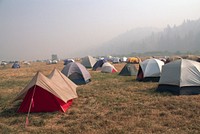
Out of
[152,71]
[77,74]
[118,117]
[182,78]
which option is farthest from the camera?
[77,74]

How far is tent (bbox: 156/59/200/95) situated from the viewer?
13.8 metres

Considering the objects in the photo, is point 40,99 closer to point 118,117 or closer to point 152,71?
point 118,117

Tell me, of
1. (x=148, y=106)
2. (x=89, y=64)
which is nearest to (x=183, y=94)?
(x=148, y=106)

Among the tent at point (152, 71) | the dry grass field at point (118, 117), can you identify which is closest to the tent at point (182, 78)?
the dry grass field at point (118, 117)

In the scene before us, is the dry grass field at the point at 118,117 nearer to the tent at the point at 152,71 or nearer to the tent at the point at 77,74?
the tent at the point at 152,71

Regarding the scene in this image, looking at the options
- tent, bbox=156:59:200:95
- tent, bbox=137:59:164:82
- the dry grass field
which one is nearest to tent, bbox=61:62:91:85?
tent, bbox=137:59:164:82

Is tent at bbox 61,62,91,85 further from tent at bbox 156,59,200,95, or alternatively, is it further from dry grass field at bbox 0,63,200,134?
tent at bbox 156,59,200,95

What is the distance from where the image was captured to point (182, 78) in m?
13.9

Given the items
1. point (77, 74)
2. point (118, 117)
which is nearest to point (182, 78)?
point (118, 117)

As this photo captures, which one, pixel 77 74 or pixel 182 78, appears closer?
pixel 182 78

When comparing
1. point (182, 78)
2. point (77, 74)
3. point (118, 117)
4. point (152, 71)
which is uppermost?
point (182, 78)

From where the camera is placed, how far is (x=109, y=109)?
447 inches

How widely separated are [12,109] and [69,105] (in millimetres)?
3104

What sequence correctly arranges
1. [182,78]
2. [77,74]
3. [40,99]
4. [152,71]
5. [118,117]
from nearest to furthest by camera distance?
[118,117], [40,99], [182,78], [152,71], [77,74]
